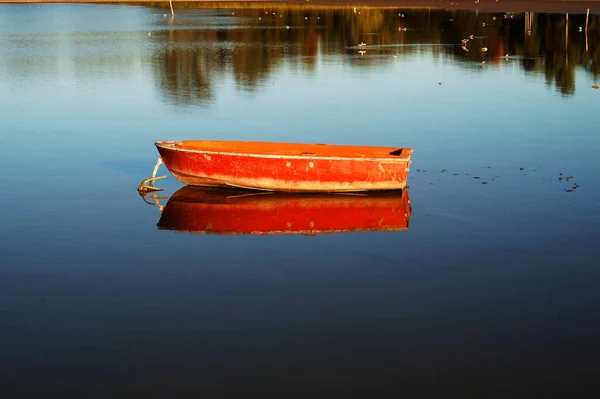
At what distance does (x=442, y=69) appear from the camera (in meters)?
59.5

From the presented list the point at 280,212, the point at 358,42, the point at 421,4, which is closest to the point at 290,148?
the point at 280,212

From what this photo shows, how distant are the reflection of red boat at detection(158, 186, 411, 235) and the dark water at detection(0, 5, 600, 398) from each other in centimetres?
56

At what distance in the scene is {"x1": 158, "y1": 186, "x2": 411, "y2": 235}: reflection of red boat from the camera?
2283cm

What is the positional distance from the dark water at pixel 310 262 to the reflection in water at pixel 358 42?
805 centimetres

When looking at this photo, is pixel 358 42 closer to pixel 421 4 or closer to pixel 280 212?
pixel 421 4

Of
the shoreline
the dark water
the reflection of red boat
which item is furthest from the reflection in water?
the reflection of red boat

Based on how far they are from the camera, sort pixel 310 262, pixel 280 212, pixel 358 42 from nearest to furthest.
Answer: pixel 310 262, pixel 280 212, pixel 358 42

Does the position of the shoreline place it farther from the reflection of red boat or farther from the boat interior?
the reflection of red boat

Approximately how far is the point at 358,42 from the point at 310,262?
64.9 meters

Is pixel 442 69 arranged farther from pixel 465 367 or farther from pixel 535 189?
pixel 465 367

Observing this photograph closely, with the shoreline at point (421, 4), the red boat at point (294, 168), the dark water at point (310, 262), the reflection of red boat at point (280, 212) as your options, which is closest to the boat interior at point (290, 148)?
the red boat at point (294, 168)

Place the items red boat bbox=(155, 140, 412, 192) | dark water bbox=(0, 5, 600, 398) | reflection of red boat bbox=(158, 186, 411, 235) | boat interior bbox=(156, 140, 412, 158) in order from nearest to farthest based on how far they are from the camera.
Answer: dark water bbox=(0, 5, 600, 398)
reflection of red boat bbox=(158, 186, 411, 235)
red boat bbox=(155, 140, 412, 192)
boat interior bbox=(156, 140, 412, 158)

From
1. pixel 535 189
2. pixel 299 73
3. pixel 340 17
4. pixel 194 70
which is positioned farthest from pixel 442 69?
pixel 340 17

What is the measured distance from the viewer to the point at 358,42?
271 ft
